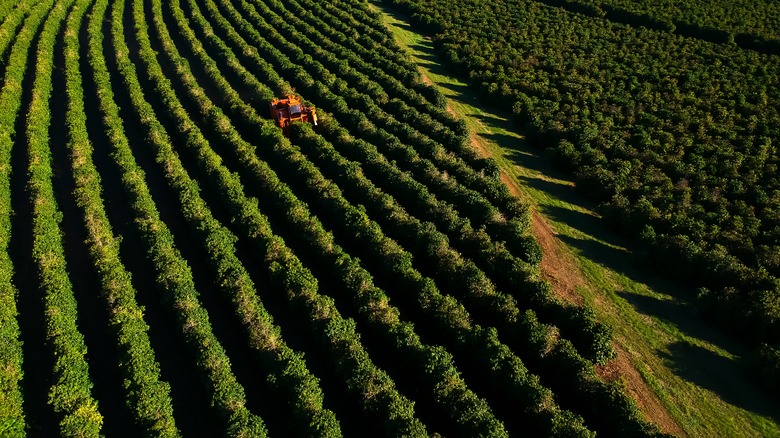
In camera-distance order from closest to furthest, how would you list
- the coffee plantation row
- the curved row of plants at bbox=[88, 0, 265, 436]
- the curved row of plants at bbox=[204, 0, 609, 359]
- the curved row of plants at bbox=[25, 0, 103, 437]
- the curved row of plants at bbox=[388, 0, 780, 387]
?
the curved row of plants at bbox=[25, 0, 103, 437]
the curved row of plants at bbox=[88, 0, 265, 436]
the coffee plantation row
the curved row of plants at bbox=[204, 0, 609, 359]
the curved row of plants at bbox=[388, 0, 780, 387]

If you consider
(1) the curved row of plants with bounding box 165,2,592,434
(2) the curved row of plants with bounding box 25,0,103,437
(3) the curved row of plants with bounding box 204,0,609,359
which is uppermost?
(3) the curved row of plants with bounding box 204,0,609,359

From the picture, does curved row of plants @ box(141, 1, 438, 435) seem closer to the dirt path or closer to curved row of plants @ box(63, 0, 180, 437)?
curved row of plants @ box(63, 0, 180, 437)

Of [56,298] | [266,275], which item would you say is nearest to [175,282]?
[266,275]

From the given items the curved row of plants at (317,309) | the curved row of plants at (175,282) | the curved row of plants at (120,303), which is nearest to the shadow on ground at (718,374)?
the curved row of plants at (317,309)

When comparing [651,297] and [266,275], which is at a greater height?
[651,297]

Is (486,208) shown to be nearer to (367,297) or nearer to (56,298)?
(367,297)

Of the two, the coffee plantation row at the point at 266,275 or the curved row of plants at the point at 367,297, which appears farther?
the curved row of plants at the point at 367,297

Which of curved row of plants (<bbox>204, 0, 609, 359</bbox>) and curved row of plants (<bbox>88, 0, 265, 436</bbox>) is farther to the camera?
curved row of plants (<bbox>204, 0, 609, 359</bbox>)

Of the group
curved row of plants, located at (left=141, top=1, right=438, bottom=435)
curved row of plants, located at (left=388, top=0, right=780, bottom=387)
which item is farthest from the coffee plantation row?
curved row of plants, located at (left=388, top=0, right=780, bottom=387)

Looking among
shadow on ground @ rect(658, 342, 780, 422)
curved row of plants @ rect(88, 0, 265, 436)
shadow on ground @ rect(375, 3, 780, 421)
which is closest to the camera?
curved row of plants @ rect(88, 0, 265, 436)

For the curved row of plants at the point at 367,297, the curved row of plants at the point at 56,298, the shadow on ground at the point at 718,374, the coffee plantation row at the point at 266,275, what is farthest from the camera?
the shadow on ground at the point at 718,374

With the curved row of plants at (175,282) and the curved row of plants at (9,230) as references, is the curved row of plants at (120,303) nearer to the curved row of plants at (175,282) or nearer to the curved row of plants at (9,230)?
the curved row of plants at (175,282)

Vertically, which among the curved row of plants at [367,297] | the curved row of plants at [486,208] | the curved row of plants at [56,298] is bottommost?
the curved row of plants at [56,298]
